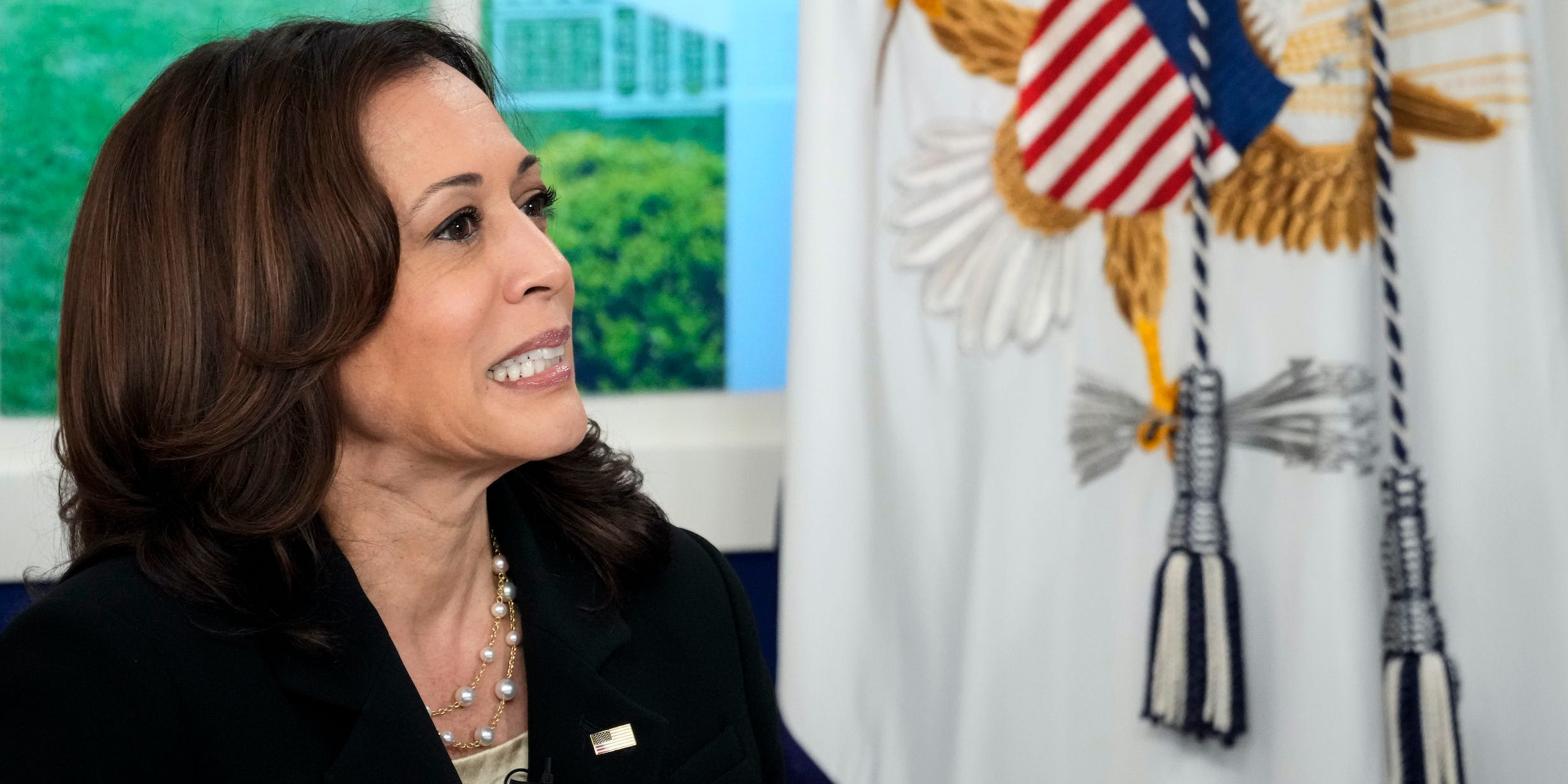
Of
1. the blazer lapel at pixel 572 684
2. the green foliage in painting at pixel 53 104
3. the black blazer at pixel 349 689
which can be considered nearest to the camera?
the black blazer at pixel 349 689

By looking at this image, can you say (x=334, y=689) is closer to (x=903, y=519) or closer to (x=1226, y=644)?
(x=903, y=519)

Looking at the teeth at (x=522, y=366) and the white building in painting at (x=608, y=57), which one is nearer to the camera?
the teeth at (x=522, y=366)

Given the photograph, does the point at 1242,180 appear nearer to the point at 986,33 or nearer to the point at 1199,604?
the point at 986,33

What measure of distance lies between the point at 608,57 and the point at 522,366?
1210 millimetres

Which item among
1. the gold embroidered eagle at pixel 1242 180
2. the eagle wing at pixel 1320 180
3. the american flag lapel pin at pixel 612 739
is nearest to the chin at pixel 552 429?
the american flag lapel pin at pixel 612 739

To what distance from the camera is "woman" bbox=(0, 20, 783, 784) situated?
1.00 m

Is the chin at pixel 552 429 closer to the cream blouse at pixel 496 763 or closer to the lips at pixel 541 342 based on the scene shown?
the lips at pixel 541 342

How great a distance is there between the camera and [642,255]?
7.31 ft

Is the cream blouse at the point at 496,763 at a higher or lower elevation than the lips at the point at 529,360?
lower

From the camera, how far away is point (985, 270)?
62.6 inches

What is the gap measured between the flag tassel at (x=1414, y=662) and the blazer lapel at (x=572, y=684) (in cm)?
85

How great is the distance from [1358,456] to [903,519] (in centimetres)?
54

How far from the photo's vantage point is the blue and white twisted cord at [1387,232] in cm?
147

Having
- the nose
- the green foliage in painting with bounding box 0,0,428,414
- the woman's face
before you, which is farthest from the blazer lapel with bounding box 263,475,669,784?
the green foliage in painting with bounding box 0,0,428,414
